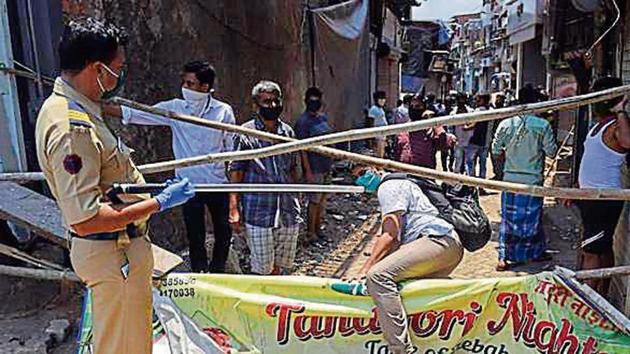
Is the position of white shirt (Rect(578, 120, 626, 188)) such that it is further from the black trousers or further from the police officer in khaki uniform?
the police officer in khaki uniform

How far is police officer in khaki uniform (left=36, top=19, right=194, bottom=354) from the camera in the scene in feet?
6.69

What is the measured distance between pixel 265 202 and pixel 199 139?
0.61 metres

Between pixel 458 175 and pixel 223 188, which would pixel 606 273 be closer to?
pixel 458 175

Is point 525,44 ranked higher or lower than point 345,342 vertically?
higher

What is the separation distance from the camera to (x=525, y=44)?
1912cm

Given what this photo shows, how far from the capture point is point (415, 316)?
308cm

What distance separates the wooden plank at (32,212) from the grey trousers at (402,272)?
1.67 m

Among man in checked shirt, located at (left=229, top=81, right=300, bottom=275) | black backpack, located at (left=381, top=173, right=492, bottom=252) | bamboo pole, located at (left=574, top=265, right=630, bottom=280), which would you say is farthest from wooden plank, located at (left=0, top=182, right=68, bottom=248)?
bamboo pole, located at (left=574, top=265, right=630, bottom=280)

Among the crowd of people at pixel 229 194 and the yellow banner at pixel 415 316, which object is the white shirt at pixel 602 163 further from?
the yellow banner at pixel 415 316

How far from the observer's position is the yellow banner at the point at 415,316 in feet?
9.93

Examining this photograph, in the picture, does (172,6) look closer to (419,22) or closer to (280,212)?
(280,212)

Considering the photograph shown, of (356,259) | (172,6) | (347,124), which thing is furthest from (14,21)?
(347,124)

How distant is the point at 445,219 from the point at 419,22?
2896 cm

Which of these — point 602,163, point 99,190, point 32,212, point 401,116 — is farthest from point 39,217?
point 401,116
